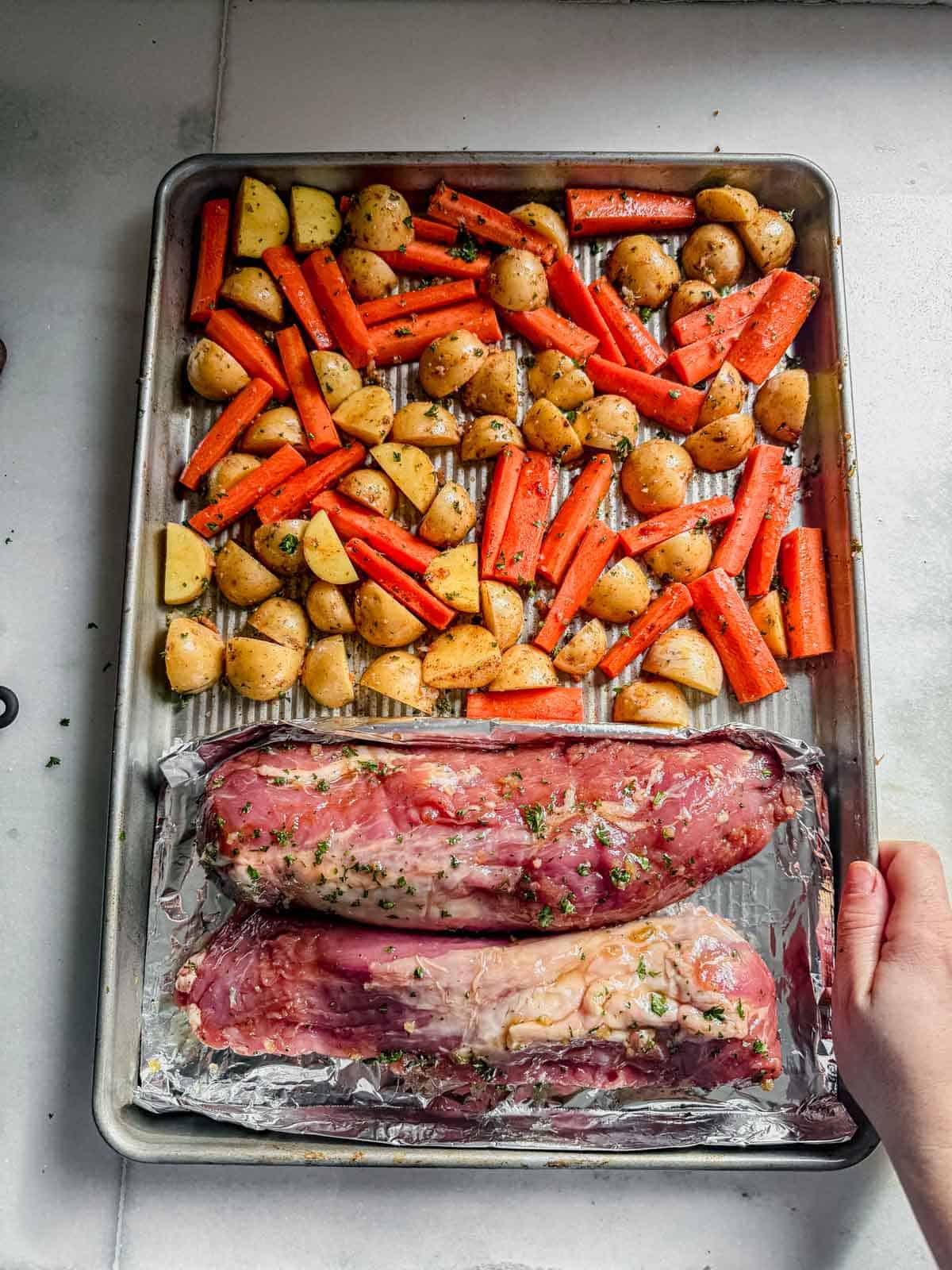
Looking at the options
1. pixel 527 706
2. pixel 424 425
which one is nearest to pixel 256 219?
pixel 424 425

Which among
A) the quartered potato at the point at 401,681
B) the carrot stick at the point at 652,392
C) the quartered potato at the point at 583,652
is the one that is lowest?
the quartered potato at the point at 401,681

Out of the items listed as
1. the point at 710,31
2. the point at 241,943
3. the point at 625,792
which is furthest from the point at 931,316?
the point at 241,943

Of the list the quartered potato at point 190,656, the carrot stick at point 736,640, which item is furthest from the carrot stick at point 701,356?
the quartered potato at point 190,656

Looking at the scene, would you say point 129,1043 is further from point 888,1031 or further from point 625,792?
point 888,1031

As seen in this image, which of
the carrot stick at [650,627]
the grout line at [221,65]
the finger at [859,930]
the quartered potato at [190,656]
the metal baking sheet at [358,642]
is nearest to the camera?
the finger at [859,930]

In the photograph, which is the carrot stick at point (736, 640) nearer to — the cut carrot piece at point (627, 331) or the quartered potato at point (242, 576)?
the cut carrot piece at point (627, 331)

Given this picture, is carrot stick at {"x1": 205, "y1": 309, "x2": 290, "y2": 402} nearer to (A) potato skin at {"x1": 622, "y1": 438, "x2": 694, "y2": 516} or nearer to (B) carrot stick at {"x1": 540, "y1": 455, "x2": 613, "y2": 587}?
(B) carrot stick at {"x1": 540, "y1": 455, "x2": 613, "y2": 587}

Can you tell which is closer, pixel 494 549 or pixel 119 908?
pixel 119 908
